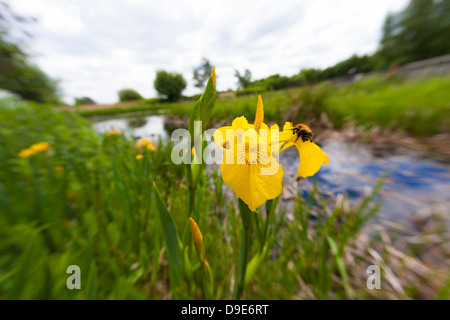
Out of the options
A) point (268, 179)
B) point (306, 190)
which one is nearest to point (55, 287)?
point (268, 179)

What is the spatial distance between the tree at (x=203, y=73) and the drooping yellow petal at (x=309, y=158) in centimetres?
22

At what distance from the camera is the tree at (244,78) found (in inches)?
12.6

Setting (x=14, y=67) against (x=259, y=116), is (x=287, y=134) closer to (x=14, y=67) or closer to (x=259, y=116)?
(x=259, y=116)

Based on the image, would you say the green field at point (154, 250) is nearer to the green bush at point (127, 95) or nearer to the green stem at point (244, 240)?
the green stem at point (244, 240)

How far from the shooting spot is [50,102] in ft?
8.18

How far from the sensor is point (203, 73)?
1.07 feet

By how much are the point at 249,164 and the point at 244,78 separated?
0.62ft

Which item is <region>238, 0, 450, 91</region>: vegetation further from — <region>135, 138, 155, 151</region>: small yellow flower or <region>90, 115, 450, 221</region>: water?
<region>135, 138, 155, 151</region>: small yellow flower

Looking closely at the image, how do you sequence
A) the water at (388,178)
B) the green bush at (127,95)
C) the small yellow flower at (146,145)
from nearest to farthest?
1. the small yellow flower at (146,145)
2. the water at (388,178)
3. the green bush at (127,95)

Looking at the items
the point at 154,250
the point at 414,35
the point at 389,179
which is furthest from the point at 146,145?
the point at 414,35

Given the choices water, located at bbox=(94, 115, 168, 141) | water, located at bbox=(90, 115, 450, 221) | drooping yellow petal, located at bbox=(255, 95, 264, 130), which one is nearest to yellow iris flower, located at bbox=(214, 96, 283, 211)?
drooping yellow petal, located at bbox=(255, 95, 264, 130)

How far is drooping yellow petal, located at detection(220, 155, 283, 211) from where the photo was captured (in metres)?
0.23

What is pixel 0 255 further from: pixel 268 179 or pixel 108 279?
pixel 268 179

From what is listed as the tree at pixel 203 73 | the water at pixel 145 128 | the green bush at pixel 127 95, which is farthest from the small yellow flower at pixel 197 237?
the green bush at pixel 127 95
